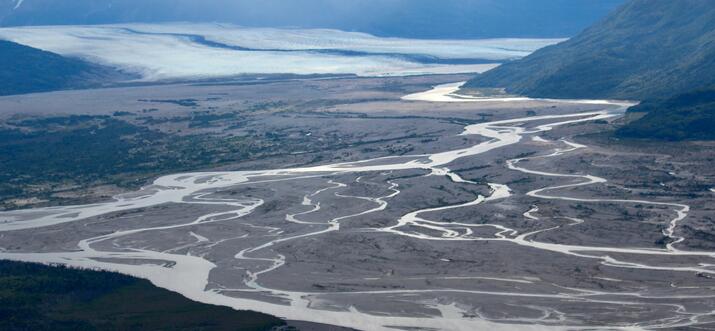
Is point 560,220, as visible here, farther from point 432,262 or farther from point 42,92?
point 42,92

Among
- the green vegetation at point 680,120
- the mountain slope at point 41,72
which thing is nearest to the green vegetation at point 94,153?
the green vegetation at point 680,120

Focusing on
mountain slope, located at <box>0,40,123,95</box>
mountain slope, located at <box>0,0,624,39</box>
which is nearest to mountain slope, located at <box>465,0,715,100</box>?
mountain slope, located at <box>0,40,123,95</box>

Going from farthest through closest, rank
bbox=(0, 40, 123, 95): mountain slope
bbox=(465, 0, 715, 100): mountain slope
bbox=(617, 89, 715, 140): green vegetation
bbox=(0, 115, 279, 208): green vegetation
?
bbox=(0, 40, 123, 95): mountain slope, bbox=(465, 0, 715, 100): mountain slope, bbox=(617, 89, 715, 140): green vegetation, bbox=(0, 115, 279, 208): green vegetation

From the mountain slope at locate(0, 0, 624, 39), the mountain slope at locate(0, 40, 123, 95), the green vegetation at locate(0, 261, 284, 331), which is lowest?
the green vegetation at locate(0, 261, 284, 331)

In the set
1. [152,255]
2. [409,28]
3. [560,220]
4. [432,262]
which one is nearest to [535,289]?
[432,262]

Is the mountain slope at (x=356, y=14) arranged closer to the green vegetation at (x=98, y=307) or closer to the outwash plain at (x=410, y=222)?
the outwash plain at (x=410, y=222)

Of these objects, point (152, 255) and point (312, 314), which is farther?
point (152, 255)

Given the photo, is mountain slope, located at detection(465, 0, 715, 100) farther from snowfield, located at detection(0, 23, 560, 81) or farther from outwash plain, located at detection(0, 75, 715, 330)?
snowfield, located at detection(0, 23, 560, 81)

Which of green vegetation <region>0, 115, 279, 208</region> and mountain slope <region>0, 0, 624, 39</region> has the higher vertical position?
mountain slope <region>0, 0, 624, 39</region>
